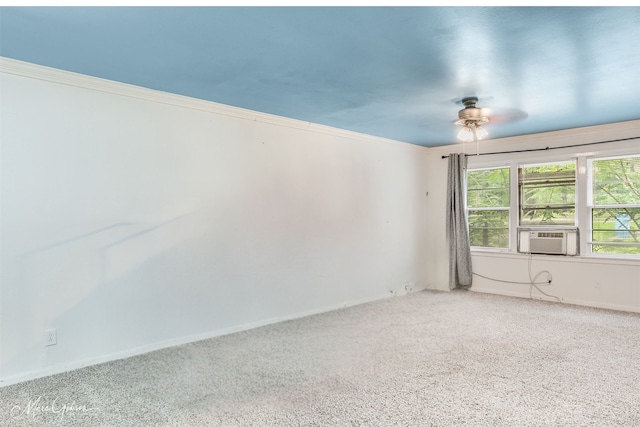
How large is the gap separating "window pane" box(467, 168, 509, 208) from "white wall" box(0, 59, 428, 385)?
195 centimetres

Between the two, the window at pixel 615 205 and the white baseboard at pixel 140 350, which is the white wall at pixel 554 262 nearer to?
the window at pixel 615 205

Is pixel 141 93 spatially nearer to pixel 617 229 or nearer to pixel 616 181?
pixel 616 181

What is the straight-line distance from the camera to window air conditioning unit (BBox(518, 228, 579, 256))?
16.4 feet

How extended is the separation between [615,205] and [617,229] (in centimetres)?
29

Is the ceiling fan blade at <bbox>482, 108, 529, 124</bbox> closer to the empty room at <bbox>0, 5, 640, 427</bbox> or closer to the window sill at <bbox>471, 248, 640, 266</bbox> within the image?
the empty room at <bbox>0, 5, 640, 427</bbox>

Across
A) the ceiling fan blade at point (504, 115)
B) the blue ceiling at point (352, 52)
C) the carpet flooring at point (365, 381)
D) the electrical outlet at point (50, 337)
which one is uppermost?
the ceiling fan blade at point (504, 115)

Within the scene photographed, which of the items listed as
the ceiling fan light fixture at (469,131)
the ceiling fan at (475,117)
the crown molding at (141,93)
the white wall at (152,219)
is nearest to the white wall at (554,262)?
the ceiling fan at (475,117)

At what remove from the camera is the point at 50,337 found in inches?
111

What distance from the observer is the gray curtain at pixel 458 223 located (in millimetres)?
5734

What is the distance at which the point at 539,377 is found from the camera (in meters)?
2.75

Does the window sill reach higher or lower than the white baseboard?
higher

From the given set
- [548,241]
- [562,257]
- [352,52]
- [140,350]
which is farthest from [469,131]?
[140,350]

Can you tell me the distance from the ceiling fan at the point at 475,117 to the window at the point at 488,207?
1488 millimetres

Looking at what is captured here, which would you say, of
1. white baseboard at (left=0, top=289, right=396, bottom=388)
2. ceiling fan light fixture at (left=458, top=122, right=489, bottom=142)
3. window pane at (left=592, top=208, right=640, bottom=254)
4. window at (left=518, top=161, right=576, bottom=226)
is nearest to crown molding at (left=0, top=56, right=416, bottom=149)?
ceiling fan light fixture at (left=458, top=122, right=489, bottom=142)
